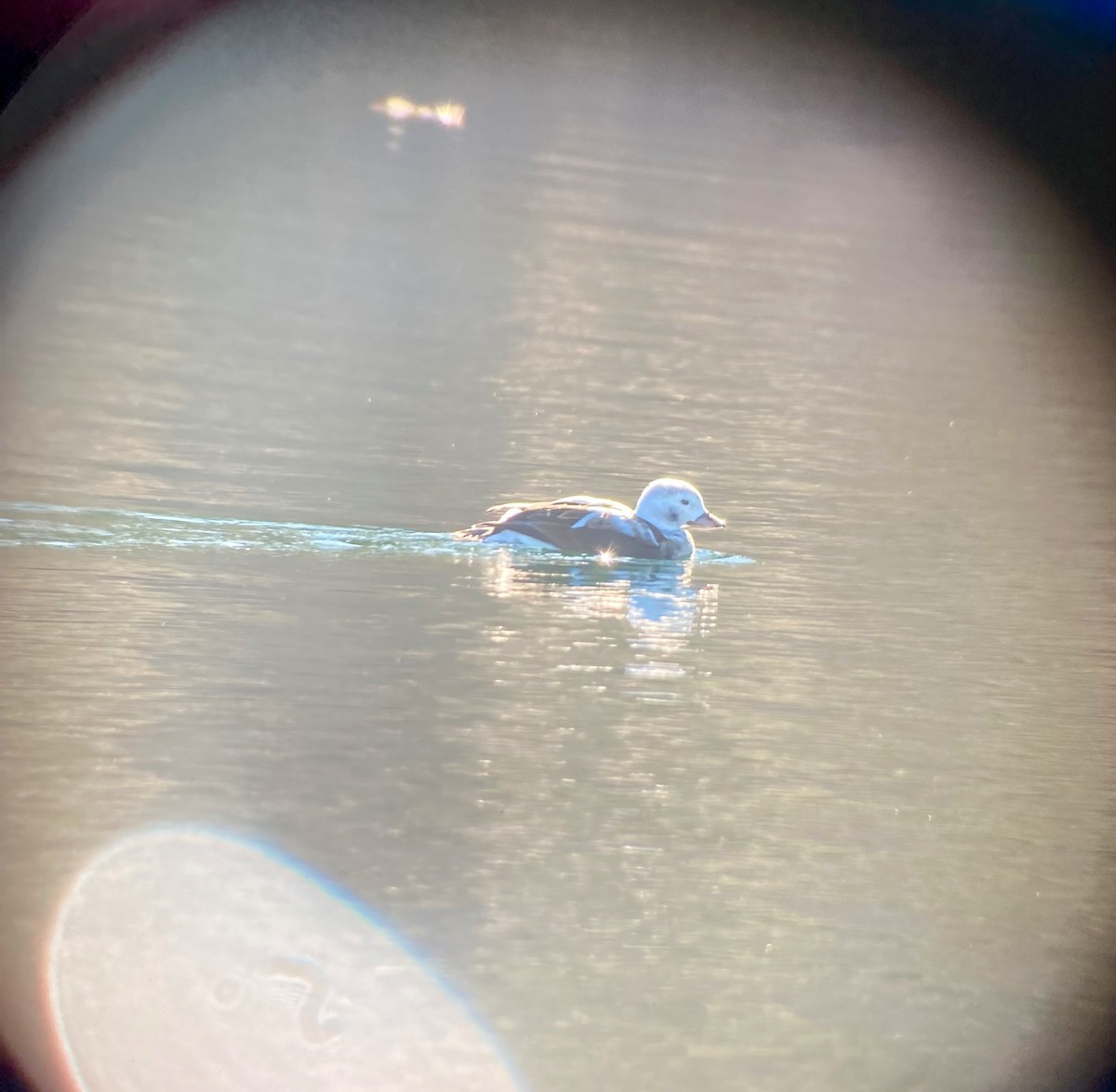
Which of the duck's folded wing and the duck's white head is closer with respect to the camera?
the duck's folded wing

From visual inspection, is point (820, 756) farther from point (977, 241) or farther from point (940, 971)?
point (977, 241)

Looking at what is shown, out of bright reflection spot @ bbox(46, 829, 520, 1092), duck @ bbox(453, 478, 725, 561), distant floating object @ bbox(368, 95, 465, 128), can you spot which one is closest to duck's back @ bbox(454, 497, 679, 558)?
duck @ bbox(453, 478, 725, 561)

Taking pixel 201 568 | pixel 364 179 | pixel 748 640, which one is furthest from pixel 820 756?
pixel 364 179

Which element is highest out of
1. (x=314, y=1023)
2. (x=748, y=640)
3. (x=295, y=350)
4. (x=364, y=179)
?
(x=364, y=179)

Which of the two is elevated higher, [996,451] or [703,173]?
[703,173]

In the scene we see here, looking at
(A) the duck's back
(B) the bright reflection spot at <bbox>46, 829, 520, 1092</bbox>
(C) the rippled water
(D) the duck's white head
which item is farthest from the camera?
(D) the duck's white head

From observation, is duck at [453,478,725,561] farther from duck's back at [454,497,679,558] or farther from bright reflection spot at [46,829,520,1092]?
bright reflection spot at [46,829,520,1092]
